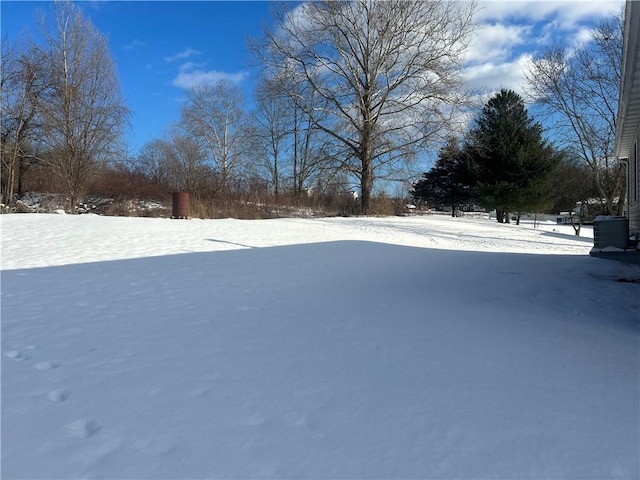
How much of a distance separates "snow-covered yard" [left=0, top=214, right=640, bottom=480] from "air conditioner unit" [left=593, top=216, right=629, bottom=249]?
2.00 metres

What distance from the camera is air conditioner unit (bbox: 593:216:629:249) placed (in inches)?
317

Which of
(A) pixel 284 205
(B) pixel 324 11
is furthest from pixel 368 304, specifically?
(B) pixel 324 11

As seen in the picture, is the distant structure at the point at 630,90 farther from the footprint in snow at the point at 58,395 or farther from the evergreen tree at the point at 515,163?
the evergreen tree at the point at 515,163

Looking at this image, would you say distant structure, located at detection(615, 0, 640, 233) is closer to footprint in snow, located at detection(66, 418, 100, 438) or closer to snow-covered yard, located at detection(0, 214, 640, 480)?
snow-covered yard, located at detection(0, 214, 640, 480)

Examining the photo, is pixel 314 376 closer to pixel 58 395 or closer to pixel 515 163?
pixel 58 395

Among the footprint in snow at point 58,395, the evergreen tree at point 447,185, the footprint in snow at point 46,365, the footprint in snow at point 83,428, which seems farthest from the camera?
the evergreen tree at point 447,185

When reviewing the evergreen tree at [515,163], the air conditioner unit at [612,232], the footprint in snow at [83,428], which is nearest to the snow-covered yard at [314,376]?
the footprint in snow at [83,428]

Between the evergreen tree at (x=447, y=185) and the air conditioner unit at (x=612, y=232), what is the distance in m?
22.8

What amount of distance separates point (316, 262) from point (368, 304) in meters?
3.39

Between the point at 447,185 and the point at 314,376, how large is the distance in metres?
41.7

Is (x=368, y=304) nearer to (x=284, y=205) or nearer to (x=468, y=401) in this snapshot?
(x=468, y=401)

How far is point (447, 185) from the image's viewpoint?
41.6m

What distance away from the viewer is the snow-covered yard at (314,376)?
6.27 ft

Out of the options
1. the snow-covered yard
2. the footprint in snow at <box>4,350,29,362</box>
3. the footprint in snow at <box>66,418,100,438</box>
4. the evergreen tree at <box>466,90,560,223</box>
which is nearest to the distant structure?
the snow-covered yard
